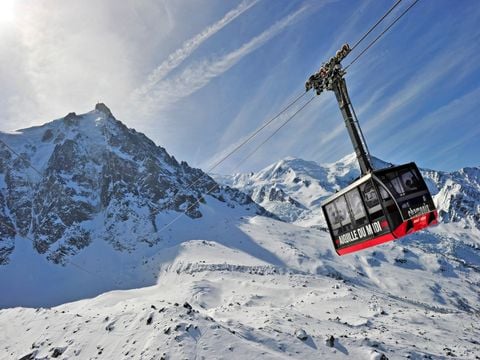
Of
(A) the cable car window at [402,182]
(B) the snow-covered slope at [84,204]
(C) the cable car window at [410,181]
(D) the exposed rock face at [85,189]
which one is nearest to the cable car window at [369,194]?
(A) the cable car window at [402,182]

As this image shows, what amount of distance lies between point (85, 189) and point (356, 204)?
436 feet

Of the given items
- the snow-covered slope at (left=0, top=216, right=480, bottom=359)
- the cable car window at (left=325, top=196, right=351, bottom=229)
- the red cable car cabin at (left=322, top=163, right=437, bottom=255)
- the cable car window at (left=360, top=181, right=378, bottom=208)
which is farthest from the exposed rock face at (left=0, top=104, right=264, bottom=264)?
the cable car window at (left=360, top=181, right=378, bottom=208)

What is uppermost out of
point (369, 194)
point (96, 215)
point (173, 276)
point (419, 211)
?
point (96, 215)

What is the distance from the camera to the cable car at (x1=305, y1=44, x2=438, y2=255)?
12656mm

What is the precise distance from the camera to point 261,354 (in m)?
23.1

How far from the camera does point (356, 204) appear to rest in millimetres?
15258

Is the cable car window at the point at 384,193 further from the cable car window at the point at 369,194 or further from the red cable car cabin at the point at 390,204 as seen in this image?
the cable car window at the point at 369,194

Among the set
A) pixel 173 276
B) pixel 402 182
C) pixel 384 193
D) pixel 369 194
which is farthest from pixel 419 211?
pixel 173 276

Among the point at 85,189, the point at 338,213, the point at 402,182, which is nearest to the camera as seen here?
the point at 402,182

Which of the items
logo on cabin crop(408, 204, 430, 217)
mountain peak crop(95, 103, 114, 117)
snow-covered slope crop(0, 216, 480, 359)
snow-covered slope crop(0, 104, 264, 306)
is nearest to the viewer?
logo on cabin crop(408, 204, 430, 217)

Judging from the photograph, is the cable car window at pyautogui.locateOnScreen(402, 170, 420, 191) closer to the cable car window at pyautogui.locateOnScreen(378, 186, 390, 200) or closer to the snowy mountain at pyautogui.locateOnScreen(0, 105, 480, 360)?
the cable car window at pyautogui.locateOnScreen(378, 186, 390, 200)

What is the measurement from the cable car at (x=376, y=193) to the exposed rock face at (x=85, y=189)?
95.3m

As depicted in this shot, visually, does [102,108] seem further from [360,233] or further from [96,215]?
[360,233]

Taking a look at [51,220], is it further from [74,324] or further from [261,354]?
[261,354]
